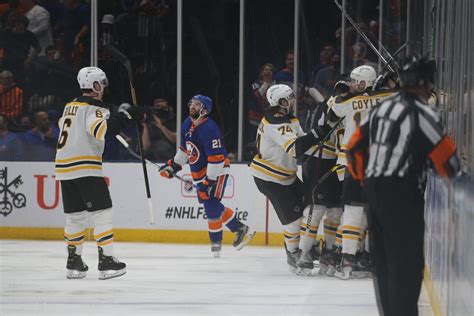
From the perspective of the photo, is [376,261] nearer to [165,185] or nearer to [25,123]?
[165,185]

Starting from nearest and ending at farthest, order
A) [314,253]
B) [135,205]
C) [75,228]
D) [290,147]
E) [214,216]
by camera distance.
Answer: [75,228] < [290,147] < [314,253] < [214,216] < [135,205]

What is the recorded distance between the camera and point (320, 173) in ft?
25.8

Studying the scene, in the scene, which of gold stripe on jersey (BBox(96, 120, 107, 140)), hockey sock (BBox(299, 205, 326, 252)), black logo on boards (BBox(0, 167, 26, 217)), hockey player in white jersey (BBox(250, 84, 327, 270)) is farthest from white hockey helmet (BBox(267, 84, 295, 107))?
black logo on boards (BBox(0, 167, 26, 217))

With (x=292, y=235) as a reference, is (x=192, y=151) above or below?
above

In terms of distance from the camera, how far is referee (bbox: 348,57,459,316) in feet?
13.7

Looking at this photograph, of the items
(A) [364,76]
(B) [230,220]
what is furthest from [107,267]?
(A) [364,76]

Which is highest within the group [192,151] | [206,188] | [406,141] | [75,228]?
[406,141]

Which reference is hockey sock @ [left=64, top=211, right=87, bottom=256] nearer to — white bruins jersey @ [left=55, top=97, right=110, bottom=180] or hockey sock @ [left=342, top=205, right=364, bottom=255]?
white bruins jersey @ [left=55, top=97, right=110, bottom=180]

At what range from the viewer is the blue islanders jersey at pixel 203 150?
28.0ft

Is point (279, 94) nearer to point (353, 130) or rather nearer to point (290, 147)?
point (290, 147)

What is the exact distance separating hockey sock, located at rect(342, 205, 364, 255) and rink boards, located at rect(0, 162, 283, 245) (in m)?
2.23

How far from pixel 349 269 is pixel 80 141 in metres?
1.86

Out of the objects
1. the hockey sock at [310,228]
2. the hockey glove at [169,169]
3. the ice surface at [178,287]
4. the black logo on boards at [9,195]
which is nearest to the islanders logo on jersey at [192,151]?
the hockey glove at [169,169]

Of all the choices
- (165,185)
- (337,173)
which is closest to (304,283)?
(337,173)
